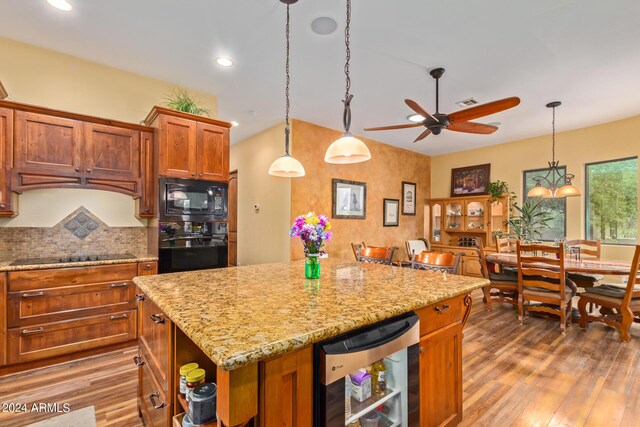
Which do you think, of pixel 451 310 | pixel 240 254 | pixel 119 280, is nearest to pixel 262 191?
pixel 240 254

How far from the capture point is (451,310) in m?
1.63

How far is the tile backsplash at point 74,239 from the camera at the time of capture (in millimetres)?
2742

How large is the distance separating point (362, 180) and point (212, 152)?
302cm

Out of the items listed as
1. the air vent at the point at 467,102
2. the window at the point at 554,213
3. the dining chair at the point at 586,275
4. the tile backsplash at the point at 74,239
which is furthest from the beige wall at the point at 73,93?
the window at the point at 554,213

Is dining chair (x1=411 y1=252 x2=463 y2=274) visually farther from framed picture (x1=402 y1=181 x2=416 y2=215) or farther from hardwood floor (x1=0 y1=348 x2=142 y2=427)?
framed picture (x1=402 y1=181 x2=416 y2=215)

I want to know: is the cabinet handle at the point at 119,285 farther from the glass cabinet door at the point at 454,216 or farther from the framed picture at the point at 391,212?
the glass cabinet door at the point at 454,216

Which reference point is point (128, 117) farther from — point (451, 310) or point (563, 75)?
point (563, 75)

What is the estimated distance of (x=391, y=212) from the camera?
6.16 metres

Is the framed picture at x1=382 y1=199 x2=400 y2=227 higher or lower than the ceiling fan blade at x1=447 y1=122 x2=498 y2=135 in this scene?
lower

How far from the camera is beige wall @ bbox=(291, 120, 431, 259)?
15.4 feet

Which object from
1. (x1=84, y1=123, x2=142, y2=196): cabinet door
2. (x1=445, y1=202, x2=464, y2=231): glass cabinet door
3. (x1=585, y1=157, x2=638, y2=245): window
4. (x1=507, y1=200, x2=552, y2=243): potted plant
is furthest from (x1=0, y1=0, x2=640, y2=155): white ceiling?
(x1=445, y1=202, x2=464, y2=231): glass cabinet door

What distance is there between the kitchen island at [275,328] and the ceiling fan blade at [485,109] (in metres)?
1.58

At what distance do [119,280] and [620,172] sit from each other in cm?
692

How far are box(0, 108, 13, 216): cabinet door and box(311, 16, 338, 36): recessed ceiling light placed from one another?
8.73 feet
